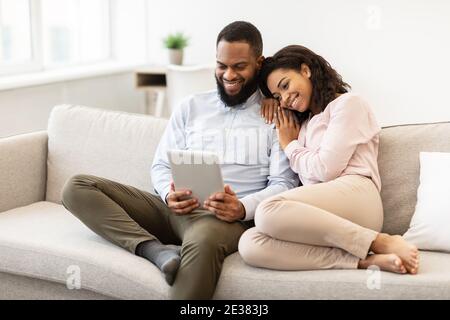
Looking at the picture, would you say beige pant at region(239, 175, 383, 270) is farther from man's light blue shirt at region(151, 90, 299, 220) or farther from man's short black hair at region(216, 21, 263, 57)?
man's short black hair at region(216, 21, 263, 57)

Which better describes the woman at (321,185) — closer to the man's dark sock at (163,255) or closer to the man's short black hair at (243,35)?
the man's short black hair at (243,35)

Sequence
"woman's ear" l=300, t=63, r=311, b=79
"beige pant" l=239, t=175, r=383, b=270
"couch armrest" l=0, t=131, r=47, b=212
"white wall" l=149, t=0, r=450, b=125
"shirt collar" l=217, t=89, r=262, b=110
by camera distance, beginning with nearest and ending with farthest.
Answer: "beige pant" l=239, t=175, r=383, b=270, "woman's ear" l=300, t=63, r=311, b=79, "shirt collar" l=217, t=89, r=262, b=110, "couch armrest" l=0, t=131, r=47, b=212, "white wall" l=149, t=0, r=450, b=125

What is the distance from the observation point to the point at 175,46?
441 centimetres

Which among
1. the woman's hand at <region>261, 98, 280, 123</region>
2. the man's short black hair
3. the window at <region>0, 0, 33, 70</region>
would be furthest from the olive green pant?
the window at <region>0, 0, 33, 70</region>

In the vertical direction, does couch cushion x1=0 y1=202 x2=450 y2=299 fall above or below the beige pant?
below

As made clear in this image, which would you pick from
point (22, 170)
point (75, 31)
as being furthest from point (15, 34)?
point (22, 170)

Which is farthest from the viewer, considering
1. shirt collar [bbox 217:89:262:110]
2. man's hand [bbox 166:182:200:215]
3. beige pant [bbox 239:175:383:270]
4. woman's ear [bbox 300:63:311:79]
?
shirt collar [bbox 217:89:262:110]

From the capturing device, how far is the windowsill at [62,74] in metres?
3.65

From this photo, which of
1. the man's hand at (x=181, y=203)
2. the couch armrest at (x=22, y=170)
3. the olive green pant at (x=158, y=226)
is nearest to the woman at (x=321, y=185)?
the olive green pant at (x=158, y=226)

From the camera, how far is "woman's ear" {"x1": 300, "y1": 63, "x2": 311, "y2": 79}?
240cm

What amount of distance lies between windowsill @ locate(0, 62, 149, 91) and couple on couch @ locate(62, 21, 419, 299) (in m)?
1.40

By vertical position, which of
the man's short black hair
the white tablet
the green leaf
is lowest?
the white tablet

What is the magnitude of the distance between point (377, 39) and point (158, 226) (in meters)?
2.33

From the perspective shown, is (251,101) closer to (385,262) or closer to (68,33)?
(385,262)
